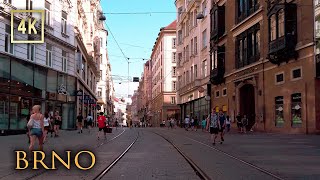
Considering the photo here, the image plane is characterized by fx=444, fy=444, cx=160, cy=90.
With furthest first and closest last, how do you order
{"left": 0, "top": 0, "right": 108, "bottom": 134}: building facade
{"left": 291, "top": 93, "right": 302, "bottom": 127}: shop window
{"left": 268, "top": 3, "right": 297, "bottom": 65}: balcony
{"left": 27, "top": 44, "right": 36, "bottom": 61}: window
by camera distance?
{"left": 27, "top": 44, "right": 36, "bottom": 61}: window
{"left": 268, "top": 3, "right": 297, "bottom": 65}: balcony
{"left": 291, "top": 93, "right": 302, "bottom": 127}: shop window
{"left": 0, "top": 0, "right": 108, "bottom": 134}: building facade

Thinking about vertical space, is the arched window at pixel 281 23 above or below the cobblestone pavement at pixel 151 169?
above

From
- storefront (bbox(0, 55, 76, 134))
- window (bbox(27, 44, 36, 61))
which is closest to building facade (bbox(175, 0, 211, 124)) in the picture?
storefront (bbox(0, 55, 76, 134))

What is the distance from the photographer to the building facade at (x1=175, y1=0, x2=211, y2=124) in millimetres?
54406

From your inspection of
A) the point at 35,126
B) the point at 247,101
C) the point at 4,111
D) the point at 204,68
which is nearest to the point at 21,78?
the point at 4,111

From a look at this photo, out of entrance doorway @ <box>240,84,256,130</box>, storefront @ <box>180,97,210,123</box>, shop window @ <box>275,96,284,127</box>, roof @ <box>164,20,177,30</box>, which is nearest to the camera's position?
shop window @ <box>275,96,284,127</box>

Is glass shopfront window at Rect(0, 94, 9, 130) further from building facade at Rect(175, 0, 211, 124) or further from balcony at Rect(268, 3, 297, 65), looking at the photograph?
building facade at Rect(175, 0, 211, 124)

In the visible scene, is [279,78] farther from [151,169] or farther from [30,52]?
[151,169]

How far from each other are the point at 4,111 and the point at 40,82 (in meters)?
6.34

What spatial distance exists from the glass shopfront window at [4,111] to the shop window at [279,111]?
19122 millimetres

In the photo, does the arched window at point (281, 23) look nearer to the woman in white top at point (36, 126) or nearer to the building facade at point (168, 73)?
the woman in white top at point (36, 126)

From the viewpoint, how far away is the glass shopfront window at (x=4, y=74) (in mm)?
26770

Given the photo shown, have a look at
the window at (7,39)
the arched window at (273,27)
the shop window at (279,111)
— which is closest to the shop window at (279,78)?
the shop window at (279,111)

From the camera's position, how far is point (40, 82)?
33594 millimetres

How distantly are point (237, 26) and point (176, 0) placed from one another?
107 feet
